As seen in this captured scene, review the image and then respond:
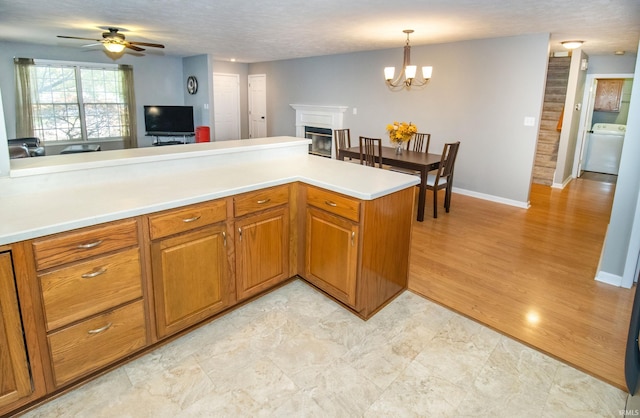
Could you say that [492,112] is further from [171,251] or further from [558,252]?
[171,251]

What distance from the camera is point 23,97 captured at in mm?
6652

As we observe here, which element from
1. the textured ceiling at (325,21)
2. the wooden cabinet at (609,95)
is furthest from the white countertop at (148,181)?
the wooden cabinet at (609,95)

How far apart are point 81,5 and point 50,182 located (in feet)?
8.76

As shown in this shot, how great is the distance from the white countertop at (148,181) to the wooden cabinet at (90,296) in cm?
9

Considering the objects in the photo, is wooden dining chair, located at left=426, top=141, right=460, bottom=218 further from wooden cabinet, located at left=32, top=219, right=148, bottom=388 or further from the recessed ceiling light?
wooden cabinet, located at left=32, top=219, right=148, bottom=388

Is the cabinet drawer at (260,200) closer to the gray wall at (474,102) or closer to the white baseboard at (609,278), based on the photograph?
the white baseboard at (609,278)

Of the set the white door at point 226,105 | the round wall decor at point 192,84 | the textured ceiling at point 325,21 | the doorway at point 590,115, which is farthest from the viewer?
the white door at point 226,105

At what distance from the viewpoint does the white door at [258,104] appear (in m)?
9.29

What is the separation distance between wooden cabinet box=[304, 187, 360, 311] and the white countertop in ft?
0.35

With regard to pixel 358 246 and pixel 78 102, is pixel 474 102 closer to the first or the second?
pixel 358 246

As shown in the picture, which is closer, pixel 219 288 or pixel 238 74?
pixel 219 288

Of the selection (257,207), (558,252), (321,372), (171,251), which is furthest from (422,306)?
(558,252)

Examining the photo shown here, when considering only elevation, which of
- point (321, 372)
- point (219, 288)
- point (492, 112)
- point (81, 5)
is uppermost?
point (81, 5)

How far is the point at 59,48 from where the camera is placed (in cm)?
701
